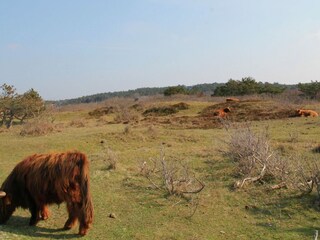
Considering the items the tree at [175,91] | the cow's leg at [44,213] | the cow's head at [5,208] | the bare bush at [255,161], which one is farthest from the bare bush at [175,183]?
the tree at [175,91]

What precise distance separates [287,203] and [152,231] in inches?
107

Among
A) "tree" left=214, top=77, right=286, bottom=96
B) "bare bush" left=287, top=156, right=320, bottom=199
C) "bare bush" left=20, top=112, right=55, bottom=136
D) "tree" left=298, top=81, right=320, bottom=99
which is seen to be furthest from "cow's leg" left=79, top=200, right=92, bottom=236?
"tree" left=214, top=77, right=286, bottom=96

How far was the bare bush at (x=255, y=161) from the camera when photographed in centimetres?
818

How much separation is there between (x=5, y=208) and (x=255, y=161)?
5355 millimetres

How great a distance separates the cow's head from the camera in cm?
569

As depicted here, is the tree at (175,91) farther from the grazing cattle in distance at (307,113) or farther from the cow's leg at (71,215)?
the cow's leg at (71,215)

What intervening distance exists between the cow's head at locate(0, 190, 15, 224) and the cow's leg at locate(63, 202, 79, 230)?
87cm

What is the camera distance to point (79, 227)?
543 centimetres

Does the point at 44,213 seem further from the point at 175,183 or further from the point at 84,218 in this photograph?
the point at 175,183

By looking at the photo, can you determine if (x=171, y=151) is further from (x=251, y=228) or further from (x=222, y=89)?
(x=222, y=89)

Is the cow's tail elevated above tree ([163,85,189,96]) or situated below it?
below

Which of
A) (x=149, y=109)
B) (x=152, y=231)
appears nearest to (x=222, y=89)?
(x=149, y=109)

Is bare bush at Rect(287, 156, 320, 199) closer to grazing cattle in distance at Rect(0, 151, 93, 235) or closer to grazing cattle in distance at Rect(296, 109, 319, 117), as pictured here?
grazing cattle in distance at Rect(0, 151, 93, 235)

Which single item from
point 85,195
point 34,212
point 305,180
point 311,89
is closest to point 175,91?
point 311,89
